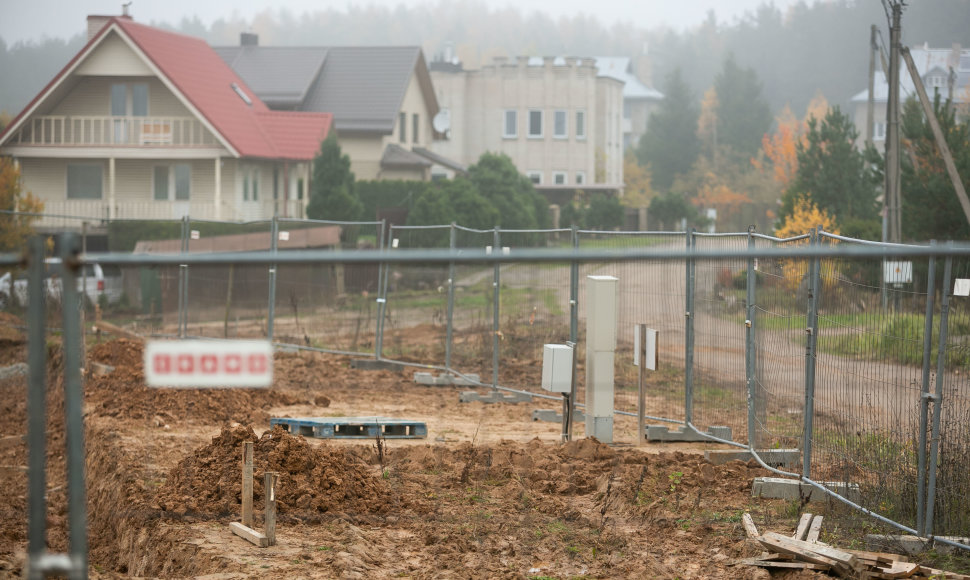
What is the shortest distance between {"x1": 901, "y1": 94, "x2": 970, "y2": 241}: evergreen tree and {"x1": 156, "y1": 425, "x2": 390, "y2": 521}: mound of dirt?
19.6 meters

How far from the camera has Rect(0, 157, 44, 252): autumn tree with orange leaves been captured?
2662cm

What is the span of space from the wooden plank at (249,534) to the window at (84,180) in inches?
1418

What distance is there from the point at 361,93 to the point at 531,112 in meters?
20.5

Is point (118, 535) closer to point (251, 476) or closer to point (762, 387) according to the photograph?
point (251, 476)

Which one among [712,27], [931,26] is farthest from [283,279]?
[712,27]

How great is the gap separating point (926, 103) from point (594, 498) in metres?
17.1

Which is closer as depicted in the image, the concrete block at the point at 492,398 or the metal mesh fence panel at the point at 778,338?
the metal mesh fence panel at the point at 778,338

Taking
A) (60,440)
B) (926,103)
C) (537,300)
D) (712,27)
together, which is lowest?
(60,440)

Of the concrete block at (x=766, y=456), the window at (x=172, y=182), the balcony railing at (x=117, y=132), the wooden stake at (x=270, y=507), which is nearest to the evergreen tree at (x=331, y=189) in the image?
the balcony railing at (x=117, y=132)

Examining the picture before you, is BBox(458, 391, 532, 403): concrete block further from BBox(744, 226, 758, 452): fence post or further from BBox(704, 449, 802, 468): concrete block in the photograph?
BBox(744, 226, 758, 452): fence post

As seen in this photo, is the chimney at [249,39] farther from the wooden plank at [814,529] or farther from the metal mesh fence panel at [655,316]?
the wooden plank at [814,529]

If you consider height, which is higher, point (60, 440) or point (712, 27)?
point (712, 27)

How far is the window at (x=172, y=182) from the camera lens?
40438mm

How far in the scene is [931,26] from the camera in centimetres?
7244
